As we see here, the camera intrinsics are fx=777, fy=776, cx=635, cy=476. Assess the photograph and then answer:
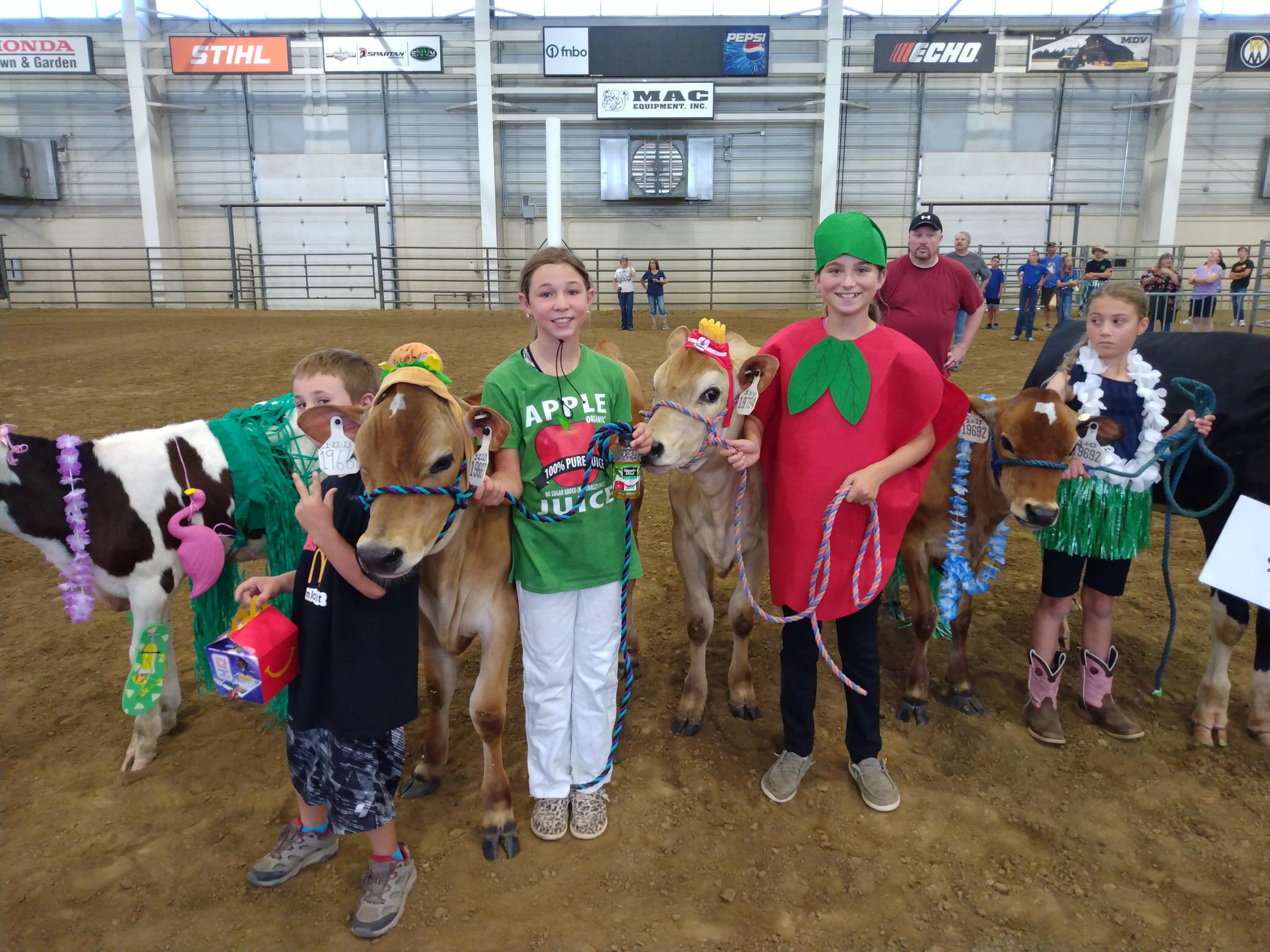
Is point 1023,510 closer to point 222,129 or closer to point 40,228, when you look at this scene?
point 222,129

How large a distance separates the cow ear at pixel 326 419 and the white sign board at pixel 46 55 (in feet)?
83.7

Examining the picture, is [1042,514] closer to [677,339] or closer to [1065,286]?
[677,339]

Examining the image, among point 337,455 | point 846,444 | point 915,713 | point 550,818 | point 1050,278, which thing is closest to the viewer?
point 337,455

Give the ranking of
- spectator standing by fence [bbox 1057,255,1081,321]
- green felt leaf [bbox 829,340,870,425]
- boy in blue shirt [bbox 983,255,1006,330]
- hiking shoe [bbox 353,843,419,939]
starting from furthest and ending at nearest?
boy in blue shirt [bbox 983,255,1006,330] → spectator standing by fence [bbox 1057,255,1081,321] → green felt leaf [bbox 829,340,870,425] → hiking shoe [bbox 353,843,419,939]

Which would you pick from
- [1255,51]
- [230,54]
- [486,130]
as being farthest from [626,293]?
[1255,51]

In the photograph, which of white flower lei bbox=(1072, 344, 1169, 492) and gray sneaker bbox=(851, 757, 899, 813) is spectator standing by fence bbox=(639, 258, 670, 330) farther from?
gray sneaker bbox=(851, 757, 899, 813)

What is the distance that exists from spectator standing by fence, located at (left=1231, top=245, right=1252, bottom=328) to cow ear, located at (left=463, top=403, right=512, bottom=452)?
1655 cm

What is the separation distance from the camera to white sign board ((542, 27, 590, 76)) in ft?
67.4

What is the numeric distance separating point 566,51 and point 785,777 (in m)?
21.9

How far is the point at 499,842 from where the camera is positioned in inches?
102

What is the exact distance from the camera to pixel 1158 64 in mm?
21094

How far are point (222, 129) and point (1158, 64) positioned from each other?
25.8m

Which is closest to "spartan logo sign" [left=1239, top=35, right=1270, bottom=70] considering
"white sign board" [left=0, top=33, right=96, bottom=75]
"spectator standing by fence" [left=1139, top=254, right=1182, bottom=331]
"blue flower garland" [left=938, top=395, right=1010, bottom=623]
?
"spectator standing by fence" [left=1139, top=254, right=1182, bottom=331]

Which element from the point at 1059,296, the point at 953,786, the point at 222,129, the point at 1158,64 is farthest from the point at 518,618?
the point at 1158,64
